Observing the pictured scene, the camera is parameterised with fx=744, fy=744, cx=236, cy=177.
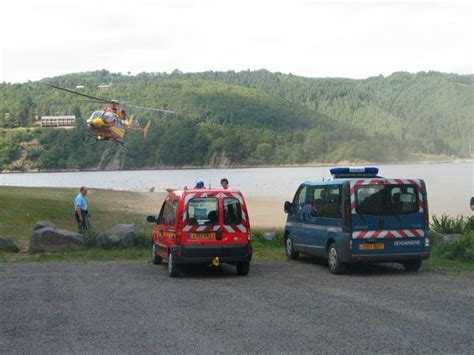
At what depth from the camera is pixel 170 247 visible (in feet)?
49.8

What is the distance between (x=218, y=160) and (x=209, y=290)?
429ft

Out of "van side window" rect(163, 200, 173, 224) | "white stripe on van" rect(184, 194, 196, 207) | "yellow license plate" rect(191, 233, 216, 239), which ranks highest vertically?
"white stripe on van" rect(184, 194, 196, 207)

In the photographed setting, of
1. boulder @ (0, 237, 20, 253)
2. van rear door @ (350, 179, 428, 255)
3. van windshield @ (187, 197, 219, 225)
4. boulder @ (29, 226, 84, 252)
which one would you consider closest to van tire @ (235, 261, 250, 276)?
van windshield @ (187, 197, 219, 225)

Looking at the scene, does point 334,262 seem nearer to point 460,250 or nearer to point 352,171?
point 352,171

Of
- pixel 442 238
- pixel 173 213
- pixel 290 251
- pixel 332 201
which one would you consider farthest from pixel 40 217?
pixel 332 201

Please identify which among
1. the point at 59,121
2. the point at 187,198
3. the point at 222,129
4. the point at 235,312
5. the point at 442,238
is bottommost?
the point at 235,312

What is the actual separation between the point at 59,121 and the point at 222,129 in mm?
36104

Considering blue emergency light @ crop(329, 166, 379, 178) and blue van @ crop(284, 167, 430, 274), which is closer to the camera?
blue van @ crop(284, 167, 430, 274)

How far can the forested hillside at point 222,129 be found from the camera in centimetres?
A: 12600

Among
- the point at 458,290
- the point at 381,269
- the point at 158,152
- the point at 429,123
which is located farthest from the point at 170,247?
the point at 429,123

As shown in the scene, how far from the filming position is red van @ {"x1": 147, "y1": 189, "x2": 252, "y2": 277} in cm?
1485

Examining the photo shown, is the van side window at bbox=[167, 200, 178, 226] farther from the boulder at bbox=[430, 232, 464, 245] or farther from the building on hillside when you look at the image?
the building on hillside

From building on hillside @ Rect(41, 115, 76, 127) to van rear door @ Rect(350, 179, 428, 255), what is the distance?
99.2 metres

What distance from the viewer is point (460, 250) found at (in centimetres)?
1780
